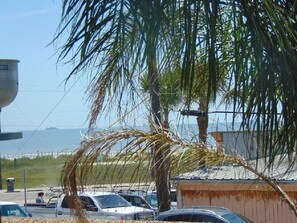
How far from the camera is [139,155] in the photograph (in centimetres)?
535

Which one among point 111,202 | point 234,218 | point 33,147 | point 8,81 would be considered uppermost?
point 8,81

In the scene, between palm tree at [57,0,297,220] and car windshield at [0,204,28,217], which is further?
car windshield at [0,204,28,217]

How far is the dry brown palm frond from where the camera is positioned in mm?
5332

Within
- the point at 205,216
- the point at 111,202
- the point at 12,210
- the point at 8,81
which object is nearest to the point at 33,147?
the point at 111,202

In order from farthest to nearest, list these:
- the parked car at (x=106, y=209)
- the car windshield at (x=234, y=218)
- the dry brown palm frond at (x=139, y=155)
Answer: the parked car at (x=106, y=209) < the car windshield at (x=234, y=218) < the dry brown palm frond at (x=139, y=155)

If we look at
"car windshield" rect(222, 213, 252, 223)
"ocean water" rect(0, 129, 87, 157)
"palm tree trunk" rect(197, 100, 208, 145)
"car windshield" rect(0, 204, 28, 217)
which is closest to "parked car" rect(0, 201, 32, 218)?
"car windshield" rect(0, 204, 28, 217)

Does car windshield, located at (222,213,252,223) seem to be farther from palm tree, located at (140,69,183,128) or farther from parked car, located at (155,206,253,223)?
palm tree, located at (140,69,183,128)

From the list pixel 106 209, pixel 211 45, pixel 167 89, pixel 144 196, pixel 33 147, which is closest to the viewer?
pixel 211 45

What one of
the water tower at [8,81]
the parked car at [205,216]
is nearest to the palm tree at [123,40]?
Result: the water tower at [8,81]

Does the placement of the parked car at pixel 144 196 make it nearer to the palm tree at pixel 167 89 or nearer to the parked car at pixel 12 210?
the palm tree at pixel 167 89

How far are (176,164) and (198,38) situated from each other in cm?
116

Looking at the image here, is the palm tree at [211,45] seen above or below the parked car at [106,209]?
above

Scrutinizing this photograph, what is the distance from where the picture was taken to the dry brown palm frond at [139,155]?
210 inches

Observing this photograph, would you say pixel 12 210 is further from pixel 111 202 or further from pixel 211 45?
pixel 211 45
